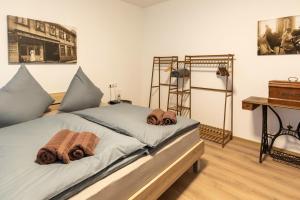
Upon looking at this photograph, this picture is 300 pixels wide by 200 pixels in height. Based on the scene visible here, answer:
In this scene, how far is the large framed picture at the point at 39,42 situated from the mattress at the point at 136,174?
218cm

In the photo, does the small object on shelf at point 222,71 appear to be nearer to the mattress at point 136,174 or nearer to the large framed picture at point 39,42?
the mattress at point 136,174

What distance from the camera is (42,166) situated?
127 centimetres

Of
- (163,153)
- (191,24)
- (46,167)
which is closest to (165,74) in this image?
(191,24)

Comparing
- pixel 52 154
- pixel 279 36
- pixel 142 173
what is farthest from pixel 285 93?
pixel 52 154

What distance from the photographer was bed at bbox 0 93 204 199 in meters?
1.23

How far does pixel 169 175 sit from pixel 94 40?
104 inches

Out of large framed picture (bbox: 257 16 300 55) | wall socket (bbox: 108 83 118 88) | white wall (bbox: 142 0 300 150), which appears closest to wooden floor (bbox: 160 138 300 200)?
white wall (bbox: 142 0 300 150)

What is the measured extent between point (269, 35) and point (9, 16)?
3.39 meters

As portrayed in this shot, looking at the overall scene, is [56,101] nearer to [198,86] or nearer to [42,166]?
[42,166]

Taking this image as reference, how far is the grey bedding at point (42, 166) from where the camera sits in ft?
3.52

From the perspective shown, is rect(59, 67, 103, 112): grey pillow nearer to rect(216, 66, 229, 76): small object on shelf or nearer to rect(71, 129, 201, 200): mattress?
rect(71, 129, 201, 200): mattress

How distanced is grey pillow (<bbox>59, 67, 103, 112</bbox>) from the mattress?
150 centimetres

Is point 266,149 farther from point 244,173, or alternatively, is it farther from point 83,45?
point 83,45

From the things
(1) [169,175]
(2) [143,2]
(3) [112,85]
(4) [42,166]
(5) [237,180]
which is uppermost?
(2) [143,2]
